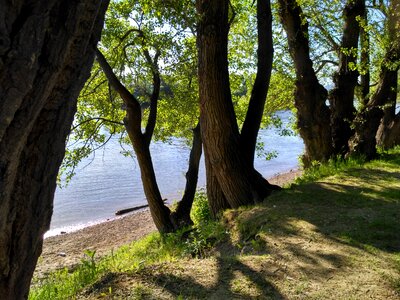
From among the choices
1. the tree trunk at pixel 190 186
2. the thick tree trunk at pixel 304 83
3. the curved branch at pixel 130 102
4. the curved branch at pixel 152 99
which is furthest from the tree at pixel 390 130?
the curved branch at pixel 130 102

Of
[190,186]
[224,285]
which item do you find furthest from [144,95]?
[224,285]

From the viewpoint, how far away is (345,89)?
11.0m

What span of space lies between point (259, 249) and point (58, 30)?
3942 mm

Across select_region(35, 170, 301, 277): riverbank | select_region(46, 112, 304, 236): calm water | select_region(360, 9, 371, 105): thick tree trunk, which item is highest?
select_region(360, 9, 371, 105): thick tree trunk

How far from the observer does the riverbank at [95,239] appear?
14.7m

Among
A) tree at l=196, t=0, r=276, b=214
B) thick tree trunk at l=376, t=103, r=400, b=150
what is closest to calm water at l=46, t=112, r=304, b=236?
thick tree trunk at l=376, t=103, r=400, b=150

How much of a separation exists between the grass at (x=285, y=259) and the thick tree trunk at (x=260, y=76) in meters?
1.18

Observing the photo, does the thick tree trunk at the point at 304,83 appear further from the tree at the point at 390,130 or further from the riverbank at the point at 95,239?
the riverbank at the point at 95,239

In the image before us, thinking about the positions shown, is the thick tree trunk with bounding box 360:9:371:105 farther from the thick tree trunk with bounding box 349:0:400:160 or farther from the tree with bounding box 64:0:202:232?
the tree with bounding box 64:0:202:232

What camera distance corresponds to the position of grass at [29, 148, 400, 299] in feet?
13.3

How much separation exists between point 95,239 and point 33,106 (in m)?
15.6

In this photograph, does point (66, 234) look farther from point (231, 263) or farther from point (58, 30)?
point (58, 30)

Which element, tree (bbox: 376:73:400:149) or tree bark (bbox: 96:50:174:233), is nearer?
tree bark (bbox: 96:50:174:233)

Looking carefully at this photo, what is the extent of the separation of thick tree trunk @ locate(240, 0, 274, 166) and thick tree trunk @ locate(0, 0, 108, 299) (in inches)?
233
